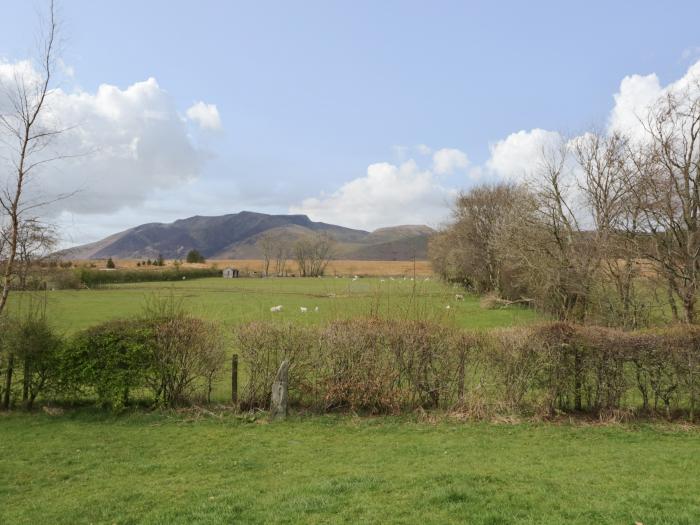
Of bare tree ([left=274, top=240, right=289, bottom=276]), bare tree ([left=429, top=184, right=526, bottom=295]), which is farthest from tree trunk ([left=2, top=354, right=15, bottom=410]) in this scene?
bare tree ([left=274, top=240, right=289, bottom=276])

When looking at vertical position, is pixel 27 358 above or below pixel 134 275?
below

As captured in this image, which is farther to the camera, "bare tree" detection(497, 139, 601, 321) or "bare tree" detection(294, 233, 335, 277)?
"bare tree" detection(294, 233, 335, 277)

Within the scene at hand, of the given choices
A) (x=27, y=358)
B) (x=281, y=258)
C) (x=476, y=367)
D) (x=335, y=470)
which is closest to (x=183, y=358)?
(x=27, y=358)

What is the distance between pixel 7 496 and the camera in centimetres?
643

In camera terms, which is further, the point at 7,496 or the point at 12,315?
the point at 12,315

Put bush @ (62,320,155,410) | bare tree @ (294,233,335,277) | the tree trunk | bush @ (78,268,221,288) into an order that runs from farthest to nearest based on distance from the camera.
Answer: bare tree @ (294,233,335,277)
bush @ (78,268,221,288)
the tree trunk
bush @ (62,320,155,410)

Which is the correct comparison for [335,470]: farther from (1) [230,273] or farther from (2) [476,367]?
(1) [230,273]

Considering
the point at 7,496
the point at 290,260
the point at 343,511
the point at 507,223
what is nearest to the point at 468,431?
→ the point at 343,511

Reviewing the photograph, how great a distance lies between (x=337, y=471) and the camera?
696 cm

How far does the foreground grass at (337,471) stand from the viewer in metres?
5.29

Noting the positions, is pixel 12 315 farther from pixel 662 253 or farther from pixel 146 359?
pixel 662 253

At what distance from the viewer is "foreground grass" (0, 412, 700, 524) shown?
5285 millimetres

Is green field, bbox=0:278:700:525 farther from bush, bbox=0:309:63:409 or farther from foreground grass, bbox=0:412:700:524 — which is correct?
bush, bbox=0:309:63:409

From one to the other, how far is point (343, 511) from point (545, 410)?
6.56 meters
